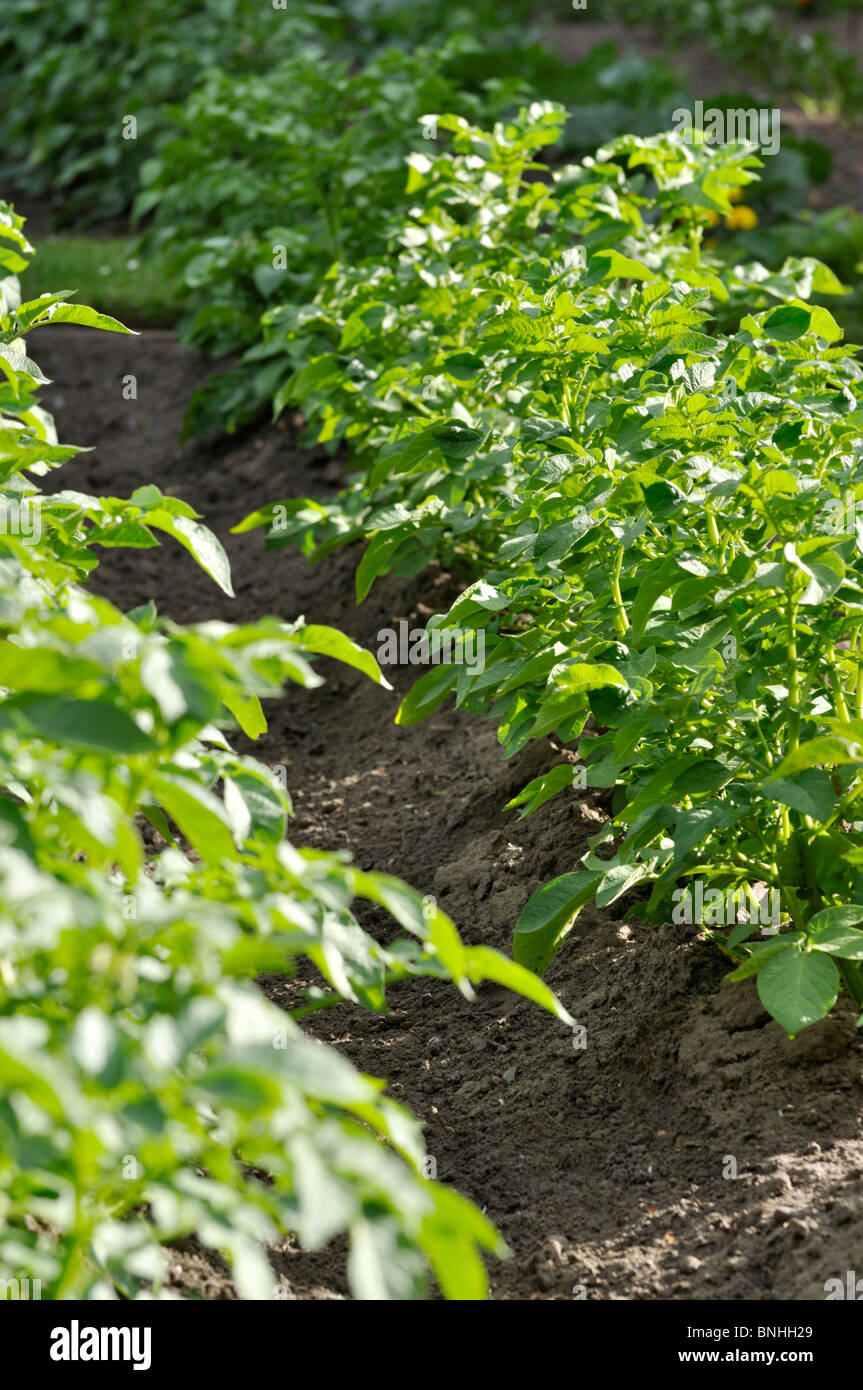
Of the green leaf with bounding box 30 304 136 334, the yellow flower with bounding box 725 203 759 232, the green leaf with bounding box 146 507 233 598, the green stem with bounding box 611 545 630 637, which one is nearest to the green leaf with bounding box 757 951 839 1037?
the green stem with bounding box 611 545 630 637

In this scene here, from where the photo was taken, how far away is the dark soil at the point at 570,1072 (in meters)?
1.95

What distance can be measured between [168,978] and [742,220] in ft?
19.0

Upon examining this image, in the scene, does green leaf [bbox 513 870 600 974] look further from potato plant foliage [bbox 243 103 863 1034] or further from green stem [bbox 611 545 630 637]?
green stem [bbox 611 545 630 637]

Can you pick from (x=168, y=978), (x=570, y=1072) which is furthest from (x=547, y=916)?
(x=168, y=978)

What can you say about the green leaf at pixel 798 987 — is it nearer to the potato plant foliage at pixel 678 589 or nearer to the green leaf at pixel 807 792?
the potato plant foliage at pixel 678 589

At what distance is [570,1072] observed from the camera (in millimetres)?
2406

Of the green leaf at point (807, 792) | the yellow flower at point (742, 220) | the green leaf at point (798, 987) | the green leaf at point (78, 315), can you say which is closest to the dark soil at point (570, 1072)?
the green leaf at point (798, 987)

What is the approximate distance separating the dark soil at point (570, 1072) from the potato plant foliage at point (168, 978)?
1.90 ft

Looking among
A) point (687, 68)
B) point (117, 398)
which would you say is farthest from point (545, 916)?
point (687, 68)

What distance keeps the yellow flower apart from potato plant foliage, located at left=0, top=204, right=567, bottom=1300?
530 centimetres

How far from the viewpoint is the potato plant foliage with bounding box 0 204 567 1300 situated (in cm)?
107

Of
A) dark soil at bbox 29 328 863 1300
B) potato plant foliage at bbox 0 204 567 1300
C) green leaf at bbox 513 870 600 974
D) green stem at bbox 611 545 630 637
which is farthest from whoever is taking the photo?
green leaf at bbox 513 870 600 974

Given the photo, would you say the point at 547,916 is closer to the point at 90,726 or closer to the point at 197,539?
the point at 197,539

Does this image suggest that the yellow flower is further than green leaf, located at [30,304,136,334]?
Yes
